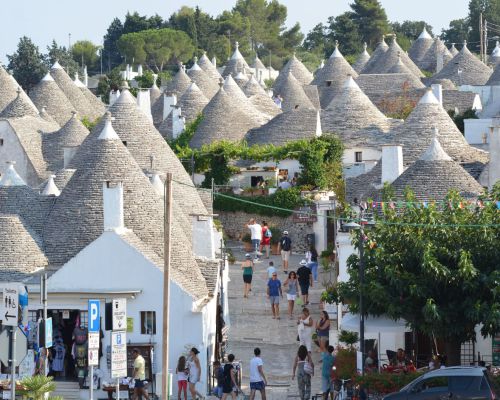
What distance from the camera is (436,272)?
3303 cm

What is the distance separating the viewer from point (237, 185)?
62312 mm

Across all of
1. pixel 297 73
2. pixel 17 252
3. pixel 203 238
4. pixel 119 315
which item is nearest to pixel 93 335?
pixel 119 315

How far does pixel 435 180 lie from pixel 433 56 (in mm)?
73641

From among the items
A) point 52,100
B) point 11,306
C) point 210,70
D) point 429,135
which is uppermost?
point 210,70

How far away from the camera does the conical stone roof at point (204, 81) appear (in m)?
89.1

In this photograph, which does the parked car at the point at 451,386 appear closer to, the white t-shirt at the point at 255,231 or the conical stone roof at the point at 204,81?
the white t-shirt at the point at 255,231

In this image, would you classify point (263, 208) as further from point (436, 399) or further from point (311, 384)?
point (436, 399)

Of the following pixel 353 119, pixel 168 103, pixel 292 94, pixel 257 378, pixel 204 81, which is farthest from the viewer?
pixel 204 81

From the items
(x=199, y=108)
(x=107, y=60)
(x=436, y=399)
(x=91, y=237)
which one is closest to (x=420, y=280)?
(x=436, y=399)

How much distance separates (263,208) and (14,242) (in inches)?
861

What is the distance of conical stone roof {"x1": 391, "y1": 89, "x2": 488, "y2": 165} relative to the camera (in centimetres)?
5709

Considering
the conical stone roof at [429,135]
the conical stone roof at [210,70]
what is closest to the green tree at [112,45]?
the conical stone roof at [210,70]

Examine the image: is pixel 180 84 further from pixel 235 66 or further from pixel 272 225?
pixel 272 225

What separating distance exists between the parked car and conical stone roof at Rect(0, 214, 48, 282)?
898cm
